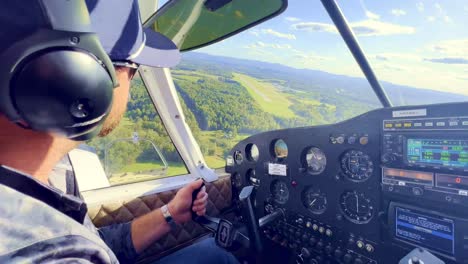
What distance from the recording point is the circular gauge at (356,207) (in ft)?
5.32

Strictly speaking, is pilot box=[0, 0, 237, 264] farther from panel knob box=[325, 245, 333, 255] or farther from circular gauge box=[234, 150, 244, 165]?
circular gauge box=[234, 150, 244, 165]

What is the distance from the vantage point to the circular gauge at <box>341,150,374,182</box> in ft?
5.30

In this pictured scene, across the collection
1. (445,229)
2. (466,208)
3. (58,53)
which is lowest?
(445,229)

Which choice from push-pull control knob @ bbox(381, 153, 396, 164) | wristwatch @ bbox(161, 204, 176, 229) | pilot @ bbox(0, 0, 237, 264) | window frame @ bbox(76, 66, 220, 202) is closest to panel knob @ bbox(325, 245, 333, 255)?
push-pull control knob @ bbox(381, 153, 396, 164)

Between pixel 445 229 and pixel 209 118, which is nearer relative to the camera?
pixel 445 229

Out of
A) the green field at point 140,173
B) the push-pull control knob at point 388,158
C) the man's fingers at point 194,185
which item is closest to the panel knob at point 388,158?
the push-pull control knob at point 388,158

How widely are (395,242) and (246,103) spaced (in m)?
1.34

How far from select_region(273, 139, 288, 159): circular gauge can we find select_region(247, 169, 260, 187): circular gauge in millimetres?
254

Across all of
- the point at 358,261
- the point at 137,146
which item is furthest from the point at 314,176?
the point at 137,146

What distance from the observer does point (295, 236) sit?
1949 millimetres

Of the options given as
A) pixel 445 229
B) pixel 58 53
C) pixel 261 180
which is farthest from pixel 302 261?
pixel 58 53

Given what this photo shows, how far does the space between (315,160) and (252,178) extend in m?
0.54

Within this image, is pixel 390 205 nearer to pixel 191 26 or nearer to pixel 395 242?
pixel 395 242

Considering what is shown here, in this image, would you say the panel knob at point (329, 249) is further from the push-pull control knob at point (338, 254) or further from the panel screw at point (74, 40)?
Result: the panel screw at point (74, 40)
